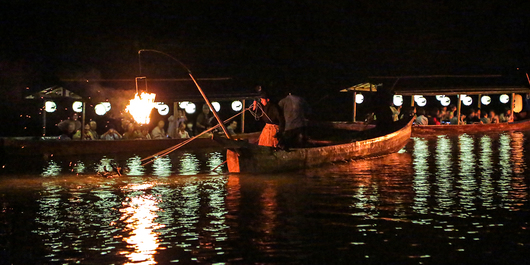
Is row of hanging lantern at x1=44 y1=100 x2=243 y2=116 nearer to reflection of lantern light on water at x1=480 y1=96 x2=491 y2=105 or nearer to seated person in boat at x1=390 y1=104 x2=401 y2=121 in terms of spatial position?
seated person in boat at x1=390 y1=104 x2=401 y2=121

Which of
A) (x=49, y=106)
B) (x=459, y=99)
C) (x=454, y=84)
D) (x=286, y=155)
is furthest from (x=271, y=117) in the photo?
(x=454, y=84)

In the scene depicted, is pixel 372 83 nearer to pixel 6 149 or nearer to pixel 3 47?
pixel 6 149

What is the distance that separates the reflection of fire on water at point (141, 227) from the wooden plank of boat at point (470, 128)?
1346 centimetres

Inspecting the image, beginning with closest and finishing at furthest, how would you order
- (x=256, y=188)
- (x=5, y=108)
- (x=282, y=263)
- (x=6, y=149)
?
(x=282, y=263) < (x=256, y=188) < (x=6, y=149) < (x=5, y=108)

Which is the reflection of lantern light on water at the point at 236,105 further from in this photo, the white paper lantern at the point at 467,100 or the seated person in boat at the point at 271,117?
the white paper lantern at the point at 467,100

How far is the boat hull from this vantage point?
11820mm

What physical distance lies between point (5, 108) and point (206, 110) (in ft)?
27.5

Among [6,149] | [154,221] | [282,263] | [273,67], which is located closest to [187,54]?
[273,67]

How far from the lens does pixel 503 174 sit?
12.2 meters

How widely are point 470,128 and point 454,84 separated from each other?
2.91 m

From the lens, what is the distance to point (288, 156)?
1220cm

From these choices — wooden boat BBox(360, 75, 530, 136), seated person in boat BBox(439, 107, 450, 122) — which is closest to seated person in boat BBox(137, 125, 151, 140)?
wooden boat BBox(360, 75, 530, 136)

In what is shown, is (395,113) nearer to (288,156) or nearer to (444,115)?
(444,115)

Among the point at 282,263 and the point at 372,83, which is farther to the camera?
the point at 372,83
